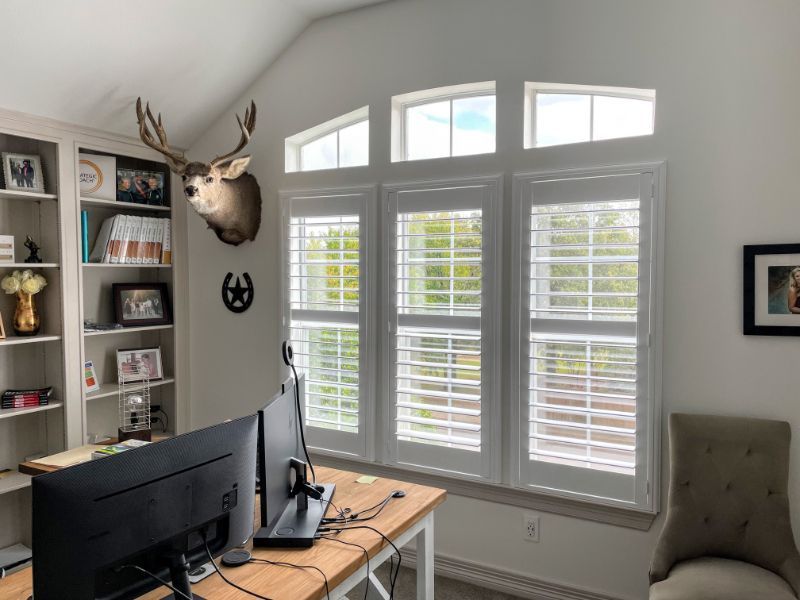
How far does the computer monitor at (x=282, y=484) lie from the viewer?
1.70 meters

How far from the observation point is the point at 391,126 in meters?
3.16

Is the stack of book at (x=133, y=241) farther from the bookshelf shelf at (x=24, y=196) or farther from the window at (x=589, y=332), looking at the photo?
the window at (x=589, y=332)

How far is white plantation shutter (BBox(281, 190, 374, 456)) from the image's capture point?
3.25 metres

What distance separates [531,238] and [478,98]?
2.76ft

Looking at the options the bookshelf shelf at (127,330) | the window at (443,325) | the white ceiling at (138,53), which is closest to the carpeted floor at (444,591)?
the window at (443,325)

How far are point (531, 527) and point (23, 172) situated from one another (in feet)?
10.2

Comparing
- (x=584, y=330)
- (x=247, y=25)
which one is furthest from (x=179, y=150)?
(x=584, y=330)

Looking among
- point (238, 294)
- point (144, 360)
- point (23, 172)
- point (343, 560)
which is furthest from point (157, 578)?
point (144, 360)

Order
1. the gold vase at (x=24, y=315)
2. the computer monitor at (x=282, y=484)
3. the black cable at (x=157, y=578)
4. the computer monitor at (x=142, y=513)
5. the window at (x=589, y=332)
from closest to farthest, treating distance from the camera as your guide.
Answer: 1. the computer monitor at (x=142, y=513)
2. the black cable at (x=157, y=578)
3. the computer monitor at (x=282, y=484)
4. the window at (x=589, y=332)
5. the gold vase at (x=24, y=315)

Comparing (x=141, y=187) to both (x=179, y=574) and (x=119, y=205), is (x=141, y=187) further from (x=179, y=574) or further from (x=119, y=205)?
(x=179, y=574)

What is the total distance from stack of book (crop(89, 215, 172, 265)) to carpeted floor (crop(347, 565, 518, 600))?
228 centimetres

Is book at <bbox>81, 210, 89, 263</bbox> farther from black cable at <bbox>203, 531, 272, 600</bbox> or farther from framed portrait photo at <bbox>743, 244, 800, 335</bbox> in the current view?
framed portrait photo at <bbox>743, 244, 800, 335</bbox>

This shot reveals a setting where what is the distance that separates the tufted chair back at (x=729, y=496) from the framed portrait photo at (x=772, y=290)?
0.38 meters

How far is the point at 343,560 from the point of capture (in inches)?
66.6
